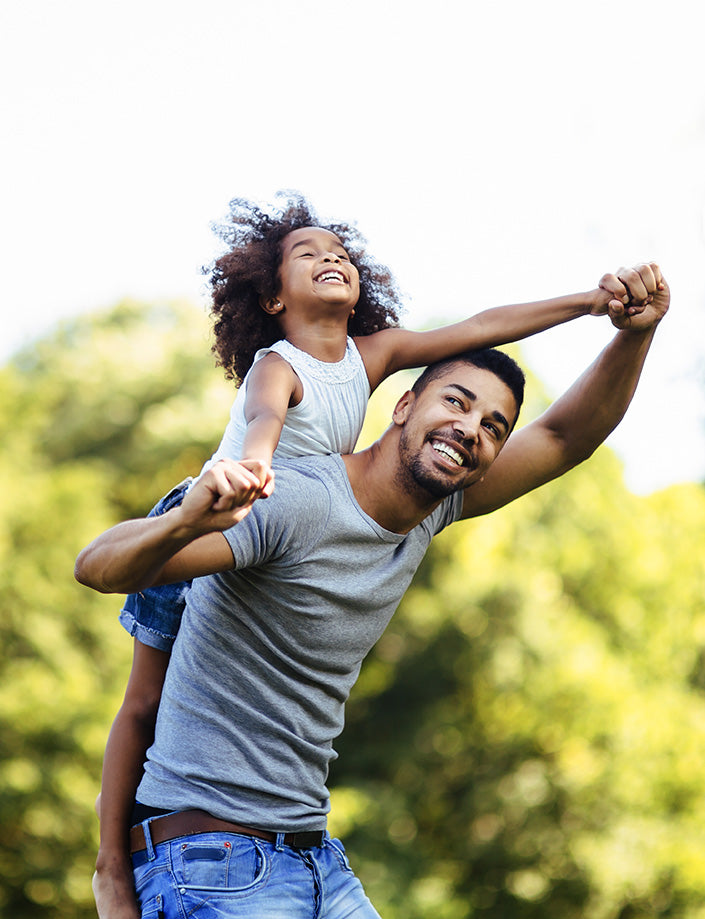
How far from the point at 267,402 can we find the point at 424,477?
386 millimetres

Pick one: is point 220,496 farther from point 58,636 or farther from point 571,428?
point 58,636

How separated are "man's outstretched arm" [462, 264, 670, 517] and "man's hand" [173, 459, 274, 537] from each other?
983 millimetres

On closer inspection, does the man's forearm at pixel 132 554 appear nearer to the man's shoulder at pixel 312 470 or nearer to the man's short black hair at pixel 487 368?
the man's shoulder at pixel 312 470

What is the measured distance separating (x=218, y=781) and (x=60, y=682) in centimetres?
970

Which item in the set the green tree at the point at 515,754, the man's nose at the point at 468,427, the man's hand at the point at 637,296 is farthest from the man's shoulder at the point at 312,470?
→ the green tree at the point at 515,754

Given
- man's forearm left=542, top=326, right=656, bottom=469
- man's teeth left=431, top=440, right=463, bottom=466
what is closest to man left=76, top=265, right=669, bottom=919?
man's teeth left=431, top=440, right=463, bottom=466

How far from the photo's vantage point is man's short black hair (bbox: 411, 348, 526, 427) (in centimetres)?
258

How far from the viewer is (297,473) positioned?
92.6 inches

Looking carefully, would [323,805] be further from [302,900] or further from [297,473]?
[297,473]

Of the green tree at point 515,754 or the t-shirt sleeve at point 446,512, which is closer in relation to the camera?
the t-shirt sleeve at point 446,512

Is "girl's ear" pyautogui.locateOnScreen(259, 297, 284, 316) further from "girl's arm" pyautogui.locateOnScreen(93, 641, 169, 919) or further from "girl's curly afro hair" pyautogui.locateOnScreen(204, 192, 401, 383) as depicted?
"girl's arm" pyautogui.locateOnScreen(93, 641, 169, 919)

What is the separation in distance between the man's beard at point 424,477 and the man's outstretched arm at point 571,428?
34 centimetres

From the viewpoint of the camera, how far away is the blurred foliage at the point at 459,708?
11266 mm

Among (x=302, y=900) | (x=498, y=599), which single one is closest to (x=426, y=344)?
(x=302, y=900)
